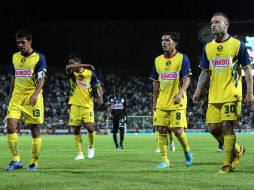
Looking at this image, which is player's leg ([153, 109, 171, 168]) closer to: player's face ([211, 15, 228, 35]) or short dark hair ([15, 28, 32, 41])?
player's face ([211, 15, 228, 35])

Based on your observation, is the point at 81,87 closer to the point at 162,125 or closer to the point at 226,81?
the point at 162,125

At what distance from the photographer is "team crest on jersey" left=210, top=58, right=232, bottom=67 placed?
30.9 ft

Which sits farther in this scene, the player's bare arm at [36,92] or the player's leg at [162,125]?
the player's leg at [162,125]

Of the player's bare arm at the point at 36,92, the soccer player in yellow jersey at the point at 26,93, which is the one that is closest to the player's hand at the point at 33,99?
the player's bare arm at the point at 36,92

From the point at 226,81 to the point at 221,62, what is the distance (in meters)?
0.31

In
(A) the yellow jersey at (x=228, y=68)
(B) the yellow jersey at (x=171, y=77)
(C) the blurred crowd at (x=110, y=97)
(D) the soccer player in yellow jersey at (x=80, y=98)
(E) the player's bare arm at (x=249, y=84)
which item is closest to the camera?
(E) the player's bare arm at (x=249, y=84)

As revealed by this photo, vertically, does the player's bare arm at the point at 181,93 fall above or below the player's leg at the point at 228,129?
above

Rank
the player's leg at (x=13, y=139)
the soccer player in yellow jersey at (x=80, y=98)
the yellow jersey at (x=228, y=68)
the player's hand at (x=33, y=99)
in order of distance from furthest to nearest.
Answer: the soccer player in yellow jersey at (x=80, y=98) → the player's leg at (x=13, y=139) → the player's hand at (x=33, y=99) → the yellow jersey at (x=228, y=68)

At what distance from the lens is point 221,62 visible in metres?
9.48

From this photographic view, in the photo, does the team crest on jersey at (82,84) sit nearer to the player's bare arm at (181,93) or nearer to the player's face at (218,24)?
the player's bare arm at (181,93)

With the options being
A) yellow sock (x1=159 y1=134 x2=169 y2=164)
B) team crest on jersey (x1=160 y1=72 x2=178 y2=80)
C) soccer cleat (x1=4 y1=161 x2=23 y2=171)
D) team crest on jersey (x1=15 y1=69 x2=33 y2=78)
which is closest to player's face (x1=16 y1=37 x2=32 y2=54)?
team crest on jersey (x1=15 y1=69 x2=33 y2=78)

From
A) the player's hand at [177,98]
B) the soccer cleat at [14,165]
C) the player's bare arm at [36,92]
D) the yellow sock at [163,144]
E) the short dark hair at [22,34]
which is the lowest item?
the soccer cleat at [14,165]

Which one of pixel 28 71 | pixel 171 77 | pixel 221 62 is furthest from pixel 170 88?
pixel 28 71

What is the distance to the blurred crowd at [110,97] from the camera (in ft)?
161
